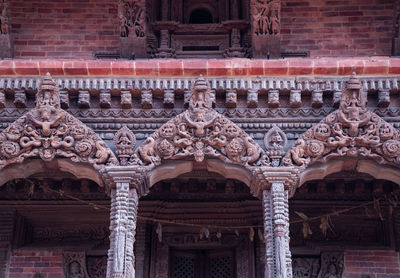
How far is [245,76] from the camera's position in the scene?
942cm

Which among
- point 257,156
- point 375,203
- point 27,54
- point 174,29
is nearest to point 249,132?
point 257,156

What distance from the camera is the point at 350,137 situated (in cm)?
905

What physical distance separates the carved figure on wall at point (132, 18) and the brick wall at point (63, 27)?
21.4 inches

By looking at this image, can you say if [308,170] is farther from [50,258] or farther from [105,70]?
[50,258]

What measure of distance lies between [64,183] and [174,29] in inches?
111

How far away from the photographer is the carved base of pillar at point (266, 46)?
11.0 metres

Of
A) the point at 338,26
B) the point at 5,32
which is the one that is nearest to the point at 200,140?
the point at 338,26

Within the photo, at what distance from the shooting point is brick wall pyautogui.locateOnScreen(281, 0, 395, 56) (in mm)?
11453

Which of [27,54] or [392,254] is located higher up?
[27,54]

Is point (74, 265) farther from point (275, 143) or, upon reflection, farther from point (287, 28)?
point (287, 28)

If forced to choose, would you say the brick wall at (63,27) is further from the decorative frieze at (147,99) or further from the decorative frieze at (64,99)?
the decorative frieze at (147,99)

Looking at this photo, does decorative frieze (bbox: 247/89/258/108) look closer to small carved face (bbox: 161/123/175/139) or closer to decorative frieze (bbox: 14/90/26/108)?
small carved face (bbox: 161/123/175/139)

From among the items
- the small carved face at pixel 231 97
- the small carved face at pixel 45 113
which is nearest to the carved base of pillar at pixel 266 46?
the small carved face at pixel 231 97

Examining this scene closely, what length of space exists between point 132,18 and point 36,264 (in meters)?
3.49
